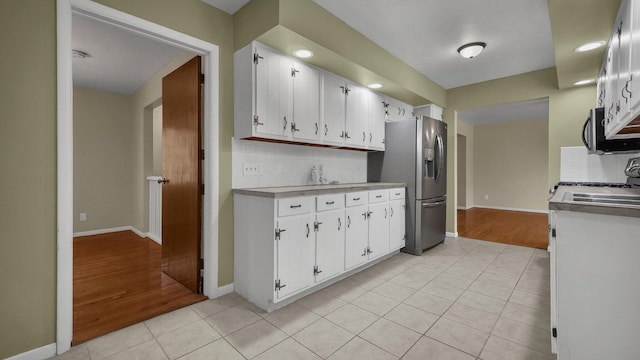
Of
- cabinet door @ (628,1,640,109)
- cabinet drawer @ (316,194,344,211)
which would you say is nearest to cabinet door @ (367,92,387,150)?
cabinet drawer @ (316,194,344,211)

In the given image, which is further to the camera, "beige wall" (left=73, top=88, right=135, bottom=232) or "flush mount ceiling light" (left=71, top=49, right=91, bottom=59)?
"beige wall" (left=73, top=88, right=135, bottom=232)

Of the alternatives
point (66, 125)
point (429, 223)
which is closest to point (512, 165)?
point (429, 223)

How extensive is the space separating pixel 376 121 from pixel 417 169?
32.7 inches

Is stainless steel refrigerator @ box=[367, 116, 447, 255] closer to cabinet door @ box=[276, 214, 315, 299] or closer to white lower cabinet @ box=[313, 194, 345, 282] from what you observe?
white lower cabinet @ box=[313, 194, 345, 282]

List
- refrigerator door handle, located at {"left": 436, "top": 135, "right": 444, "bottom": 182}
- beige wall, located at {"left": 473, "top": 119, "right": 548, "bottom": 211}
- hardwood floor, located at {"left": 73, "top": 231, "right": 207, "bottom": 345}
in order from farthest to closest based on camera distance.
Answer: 1. beige wall, located at {"left": 473, "top": 119, "right": 548, "bottom": 211}
2. refrigerator door handle, located at {"left": 436, "top": 135, "right": 444, "bottom": 182}
3. hardwood floor, located at {"left": 73, "top": 231, "right": 207, "bottom": 345}

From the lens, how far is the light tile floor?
1718 millimetres

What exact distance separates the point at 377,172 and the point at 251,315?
2.57 meters

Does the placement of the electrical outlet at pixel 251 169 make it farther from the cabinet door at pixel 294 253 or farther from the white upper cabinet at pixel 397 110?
the white upper cabinet at pixel 397 110

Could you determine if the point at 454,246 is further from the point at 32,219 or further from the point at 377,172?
the point at 32,219

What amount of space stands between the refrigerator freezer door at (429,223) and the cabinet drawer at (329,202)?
4.90ft

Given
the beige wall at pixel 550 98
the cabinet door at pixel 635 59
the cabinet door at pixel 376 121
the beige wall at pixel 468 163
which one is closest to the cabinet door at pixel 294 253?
the cabinet door at pixel 376 121

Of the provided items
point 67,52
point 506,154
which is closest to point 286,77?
point 67,52

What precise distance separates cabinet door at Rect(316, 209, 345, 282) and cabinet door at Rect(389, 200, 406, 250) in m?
0.97

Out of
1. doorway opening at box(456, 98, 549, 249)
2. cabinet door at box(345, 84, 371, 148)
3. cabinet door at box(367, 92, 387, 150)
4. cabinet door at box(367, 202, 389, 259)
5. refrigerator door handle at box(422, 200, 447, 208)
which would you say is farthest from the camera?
doorway opening at box(456, 98, 549, 249)
